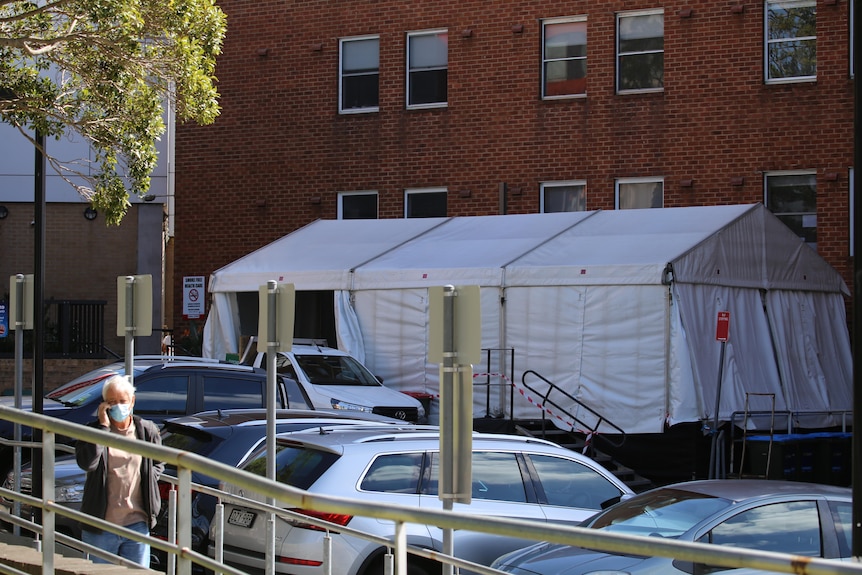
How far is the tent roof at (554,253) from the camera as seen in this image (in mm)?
18797

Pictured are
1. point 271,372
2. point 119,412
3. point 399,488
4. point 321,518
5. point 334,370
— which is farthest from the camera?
point 334,370

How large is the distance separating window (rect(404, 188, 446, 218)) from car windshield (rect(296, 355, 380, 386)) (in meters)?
7.01

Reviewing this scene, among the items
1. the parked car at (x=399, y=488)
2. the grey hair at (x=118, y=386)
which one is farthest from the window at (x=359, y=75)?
the grey hair at (x=118, y=386)

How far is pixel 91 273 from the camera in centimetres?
2934

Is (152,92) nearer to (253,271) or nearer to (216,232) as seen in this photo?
(253,271)

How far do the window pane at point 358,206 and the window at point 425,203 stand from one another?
2.46 ft

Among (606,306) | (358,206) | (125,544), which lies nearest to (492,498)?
(125,544)

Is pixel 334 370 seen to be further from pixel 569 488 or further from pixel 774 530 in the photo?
pixel 774 530

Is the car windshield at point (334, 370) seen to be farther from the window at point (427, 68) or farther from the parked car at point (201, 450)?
the window at point (427, 68)

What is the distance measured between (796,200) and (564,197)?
4.47m

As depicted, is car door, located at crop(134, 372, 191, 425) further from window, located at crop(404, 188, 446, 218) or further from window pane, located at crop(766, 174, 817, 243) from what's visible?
window pane, located at crop(766, 174, 817, 243)

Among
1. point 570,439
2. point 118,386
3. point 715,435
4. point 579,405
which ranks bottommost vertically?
point 570,439

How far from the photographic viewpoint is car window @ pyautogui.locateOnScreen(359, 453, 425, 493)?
9.10 m

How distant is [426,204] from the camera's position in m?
25.8
